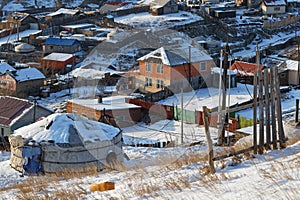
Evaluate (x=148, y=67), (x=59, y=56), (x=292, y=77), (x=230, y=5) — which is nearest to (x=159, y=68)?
(x=148, y=67)

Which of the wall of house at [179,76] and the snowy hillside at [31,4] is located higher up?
the snowy hillside at [31,4]

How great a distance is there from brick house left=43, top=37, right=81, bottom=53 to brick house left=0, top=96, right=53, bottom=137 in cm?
1560

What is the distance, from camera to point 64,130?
12086mm

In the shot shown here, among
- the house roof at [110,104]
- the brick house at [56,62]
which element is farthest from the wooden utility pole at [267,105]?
the brick house at [56,62]

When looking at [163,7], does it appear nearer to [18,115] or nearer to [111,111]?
[111,111]

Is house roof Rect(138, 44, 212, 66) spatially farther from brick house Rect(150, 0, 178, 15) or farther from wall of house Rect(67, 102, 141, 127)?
brick house Rect(150, 0, 178, 15)

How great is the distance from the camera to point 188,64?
24547 millimetres

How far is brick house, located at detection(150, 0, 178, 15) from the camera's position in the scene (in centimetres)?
4175

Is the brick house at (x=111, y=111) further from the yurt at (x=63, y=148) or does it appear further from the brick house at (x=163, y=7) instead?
the brick house at (x=163, y=7)

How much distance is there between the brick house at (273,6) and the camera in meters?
44.6

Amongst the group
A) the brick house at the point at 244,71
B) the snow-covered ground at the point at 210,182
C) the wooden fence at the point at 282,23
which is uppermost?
the snow-covered ground at the point at 210,182

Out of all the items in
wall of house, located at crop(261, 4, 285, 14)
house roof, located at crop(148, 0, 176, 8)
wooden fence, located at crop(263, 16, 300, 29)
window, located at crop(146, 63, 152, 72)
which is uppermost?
house roof, located at crop(148, 0, 176, 8)

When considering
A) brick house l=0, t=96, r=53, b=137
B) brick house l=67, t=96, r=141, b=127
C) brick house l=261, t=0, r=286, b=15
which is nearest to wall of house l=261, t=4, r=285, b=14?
brick house l=261, t=0, r=286, b=15

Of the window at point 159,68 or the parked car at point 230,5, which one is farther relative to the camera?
the parked car at point 230,5
